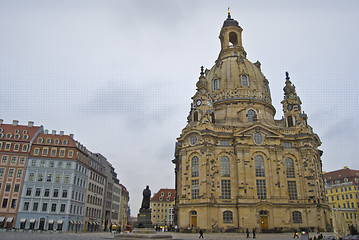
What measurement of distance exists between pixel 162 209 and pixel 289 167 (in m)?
54.8

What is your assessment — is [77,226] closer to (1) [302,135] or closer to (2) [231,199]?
(2) [231,199]

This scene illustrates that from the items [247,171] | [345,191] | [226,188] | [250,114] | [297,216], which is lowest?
[297,216]

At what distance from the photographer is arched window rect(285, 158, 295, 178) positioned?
169 ft

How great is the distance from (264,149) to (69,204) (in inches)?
1393

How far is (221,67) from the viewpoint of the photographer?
214 feet

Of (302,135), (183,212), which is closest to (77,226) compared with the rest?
(183,212)

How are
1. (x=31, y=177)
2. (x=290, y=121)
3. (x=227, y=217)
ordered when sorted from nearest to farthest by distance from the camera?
1. (x=227, y=217)
2. (x=31, y=177)
3. (x=290, y=121)

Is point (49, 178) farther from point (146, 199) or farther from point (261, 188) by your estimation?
point (261, 188)

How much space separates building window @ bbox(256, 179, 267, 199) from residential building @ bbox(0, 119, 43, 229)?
131 feet

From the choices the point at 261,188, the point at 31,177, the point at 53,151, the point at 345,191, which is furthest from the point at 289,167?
the point at 31,177

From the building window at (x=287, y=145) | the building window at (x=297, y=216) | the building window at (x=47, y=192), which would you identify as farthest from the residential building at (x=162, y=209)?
the building window at (x=297, y=216)

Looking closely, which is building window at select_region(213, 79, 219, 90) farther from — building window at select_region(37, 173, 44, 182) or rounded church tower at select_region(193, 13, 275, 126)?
building window at select_region(37, 173, 44, 182)

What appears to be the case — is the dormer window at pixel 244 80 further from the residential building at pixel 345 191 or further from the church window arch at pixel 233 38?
the residential building at pixel 345 191

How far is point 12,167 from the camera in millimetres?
48562
